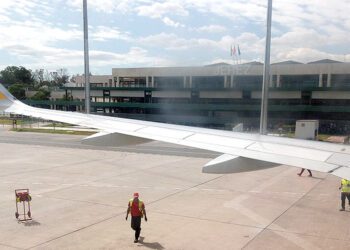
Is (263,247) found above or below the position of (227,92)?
below

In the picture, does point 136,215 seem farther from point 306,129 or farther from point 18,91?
point 18,91

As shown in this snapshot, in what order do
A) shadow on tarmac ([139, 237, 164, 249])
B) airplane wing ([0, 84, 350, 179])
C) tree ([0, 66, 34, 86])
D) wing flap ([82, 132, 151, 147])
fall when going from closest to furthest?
airplane wing ([0, 84, 350, 179]) < wing flap ([82, 132, 151, 147]) < shadow on tarmac ([139, 237, 164, 249]) < tree ([0, 66, 34, 86])

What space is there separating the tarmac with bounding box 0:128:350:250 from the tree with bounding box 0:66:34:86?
119 metres

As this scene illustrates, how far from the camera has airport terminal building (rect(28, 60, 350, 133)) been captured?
162 ft

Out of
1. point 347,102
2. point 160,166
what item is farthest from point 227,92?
point 160,166

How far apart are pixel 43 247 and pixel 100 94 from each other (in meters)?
52.7

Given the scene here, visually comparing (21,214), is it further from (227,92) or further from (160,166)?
(227,92)

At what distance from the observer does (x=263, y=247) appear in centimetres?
1022

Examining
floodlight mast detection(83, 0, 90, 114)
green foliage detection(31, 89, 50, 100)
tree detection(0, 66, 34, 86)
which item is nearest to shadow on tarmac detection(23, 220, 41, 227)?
floodlight mast detection(83, 0, 90, 114)

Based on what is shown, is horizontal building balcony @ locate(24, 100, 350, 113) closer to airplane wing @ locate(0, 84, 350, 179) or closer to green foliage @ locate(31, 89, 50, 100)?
green foliage @ locate(31, 89, 50, 100)

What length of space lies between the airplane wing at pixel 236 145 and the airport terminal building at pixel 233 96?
129 feet

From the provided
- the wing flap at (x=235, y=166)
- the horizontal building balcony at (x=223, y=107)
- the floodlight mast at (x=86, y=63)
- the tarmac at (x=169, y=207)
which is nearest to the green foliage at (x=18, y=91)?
the horizontal building balcony at (x=223, y=107)

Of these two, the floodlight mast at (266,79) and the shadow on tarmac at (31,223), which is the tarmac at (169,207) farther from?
the floodlight mast at (266,79)

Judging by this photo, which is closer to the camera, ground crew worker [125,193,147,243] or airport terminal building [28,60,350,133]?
ground crew worker [125,193,147,243]
